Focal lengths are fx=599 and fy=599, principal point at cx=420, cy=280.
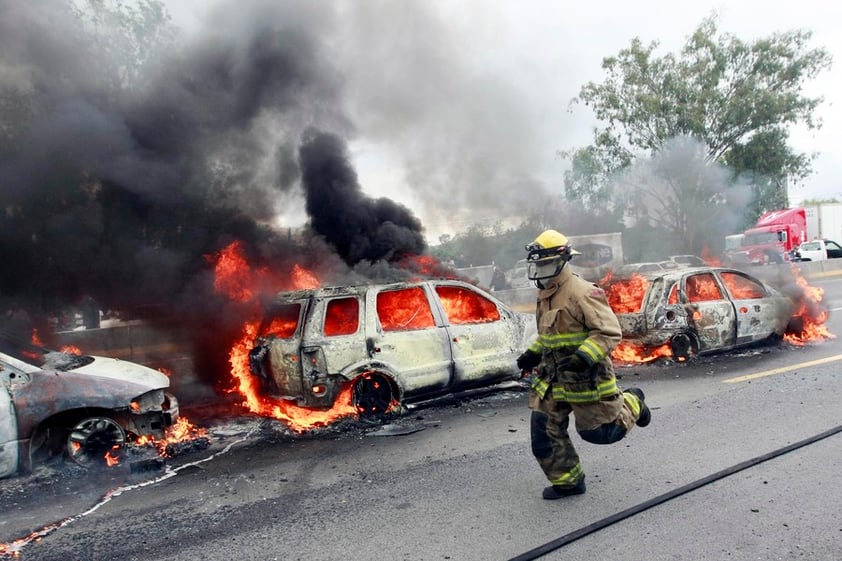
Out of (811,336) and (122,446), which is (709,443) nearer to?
(122,446)

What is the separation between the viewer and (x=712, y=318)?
8.28 meters

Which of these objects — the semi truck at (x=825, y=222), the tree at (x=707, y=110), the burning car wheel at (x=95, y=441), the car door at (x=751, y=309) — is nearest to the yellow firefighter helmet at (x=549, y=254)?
the burning car wheel at (x=95, y=441)

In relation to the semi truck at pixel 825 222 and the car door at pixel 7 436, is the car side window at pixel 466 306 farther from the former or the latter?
the semi truck at pixel 825 222

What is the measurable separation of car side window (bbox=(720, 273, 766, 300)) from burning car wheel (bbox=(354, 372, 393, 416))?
5525 millimetres

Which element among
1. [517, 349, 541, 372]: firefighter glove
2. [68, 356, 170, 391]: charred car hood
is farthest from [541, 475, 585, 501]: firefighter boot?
[68, 356, 170, 391]: charred car hood

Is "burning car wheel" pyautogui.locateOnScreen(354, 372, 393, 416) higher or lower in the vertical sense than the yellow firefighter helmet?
lower

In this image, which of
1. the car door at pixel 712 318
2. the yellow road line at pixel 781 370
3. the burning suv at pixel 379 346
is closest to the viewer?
the burning suv at pixel 379 346

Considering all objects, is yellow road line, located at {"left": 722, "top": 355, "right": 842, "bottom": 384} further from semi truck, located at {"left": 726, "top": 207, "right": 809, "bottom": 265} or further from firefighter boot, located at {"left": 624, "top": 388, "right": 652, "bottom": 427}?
semi truck, located at {"left": 726, "top": 207, "right": 809, "bottom": 265}

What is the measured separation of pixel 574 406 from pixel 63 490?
13.0ft

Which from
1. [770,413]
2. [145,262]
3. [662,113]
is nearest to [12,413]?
[145,262]

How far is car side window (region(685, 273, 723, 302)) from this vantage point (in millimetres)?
8641

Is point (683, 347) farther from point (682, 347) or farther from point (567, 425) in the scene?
point (567, 425)

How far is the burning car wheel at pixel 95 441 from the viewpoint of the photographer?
510cm

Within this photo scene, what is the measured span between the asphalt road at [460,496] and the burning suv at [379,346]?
0.44 metres
